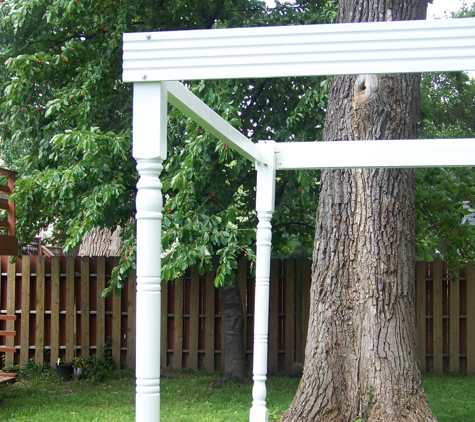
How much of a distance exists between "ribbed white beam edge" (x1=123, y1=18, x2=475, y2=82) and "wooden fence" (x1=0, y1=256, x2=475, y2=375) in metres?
6.54

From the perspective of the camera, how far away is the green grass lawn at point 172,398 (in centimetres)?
663

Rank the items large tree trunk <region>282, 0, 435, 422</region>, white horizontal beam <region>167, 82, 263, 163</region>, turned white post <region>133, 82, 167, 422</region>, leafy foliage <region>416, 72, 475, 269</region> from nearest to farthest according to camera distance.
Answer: turned white post <region>133, 82, 167, 422</region> → white horizontal beam <region>167, 82, 263, 163</region> → large tree trunk <region>282, 0, 435, 422</region> → leafy foliage <region>416, 72, 475, 269</region>

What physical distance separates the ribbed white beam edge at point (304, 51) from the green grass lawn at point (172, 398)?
4.56 metres

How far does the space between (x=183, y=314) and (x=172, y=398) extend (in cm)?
179

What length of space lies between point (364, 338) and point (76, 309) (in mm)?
5292

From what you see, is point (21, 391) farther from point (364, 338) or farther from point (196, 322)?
point (364, 338)

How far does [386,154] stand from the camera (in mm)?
3707

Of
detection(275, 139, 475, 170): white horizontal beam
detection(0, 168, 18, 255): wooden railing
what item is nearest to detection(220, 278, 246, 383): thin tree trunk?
detection(0, 168, 18, 255): wooden railing

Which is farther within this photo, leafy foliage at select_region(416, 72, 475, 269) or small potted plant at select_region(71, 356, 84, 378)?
small potted plant at select_region(71, 356, 84, 378)

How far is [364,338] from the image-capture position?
17.3 feet

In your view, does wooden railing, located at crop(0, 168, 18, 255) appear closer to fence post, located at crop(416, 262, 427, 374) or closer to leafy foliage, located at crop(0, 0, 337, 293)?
leafy foliage, located at crop(0, 0, 337, 293)

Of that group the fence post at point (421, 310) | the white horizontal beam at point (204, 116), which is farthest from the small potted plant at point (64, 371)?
the white horizontal beam at point (204, 116)

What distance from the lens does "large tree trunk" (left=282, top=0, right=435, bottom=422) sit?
519 centimetres

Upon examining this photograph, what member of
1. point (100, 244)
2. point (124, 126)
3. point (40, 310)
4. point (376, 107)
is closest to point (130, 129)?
point (124, 126)
